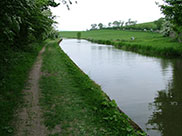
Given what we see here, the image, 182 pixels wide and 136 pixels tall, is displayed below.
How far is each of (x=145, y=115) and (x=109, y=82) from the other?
201 inches

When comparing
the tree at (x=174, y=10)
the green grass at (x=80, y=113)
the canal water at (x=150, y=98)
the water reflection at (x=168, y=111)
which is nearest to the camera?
the green grass at (x=80, y=113)

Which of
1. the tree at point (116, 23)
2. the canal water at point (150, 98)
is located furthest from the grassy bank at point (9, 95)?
the tree at point (116, 23)

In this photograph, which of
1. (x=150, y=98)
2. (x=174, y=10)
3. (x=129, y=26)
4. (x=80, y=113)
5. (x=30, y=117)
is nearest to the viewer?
(x=30, y=117)

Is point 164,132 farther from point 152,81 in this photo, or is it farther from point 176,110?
point 152,81

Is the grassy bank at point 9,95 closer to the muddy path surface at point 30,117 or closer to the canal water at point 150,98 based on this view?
the muddy path surface at point 30,117

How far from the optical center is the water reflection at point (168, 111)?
6.45 metres

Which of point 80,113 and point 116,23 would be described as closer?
point 80,113

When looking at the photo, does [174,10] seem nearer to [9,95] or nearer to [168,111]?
[168,111]

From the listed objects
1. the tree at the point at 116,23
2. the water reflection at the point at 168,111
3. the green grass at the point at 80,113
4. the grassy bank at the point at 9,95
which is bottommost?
the water reflection at the point at 168,111

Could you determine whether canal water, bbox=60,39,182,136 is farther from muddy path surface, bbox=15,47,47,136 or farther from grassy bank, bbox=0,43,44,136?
grassy bank, bbox=0,43,44,136

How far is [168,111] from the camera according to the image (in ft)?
25.9

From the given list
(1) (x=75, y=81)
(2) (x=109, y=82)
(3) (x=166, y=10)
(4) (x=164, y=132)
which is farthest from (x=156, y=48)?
(4) (x=164, y=132)

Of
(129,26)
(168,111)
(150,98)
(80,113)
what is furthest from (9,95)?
(129,26)

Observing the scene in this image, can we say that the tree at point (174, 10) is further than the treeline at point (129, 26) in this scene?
No
